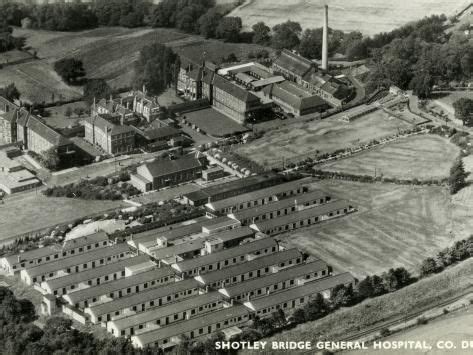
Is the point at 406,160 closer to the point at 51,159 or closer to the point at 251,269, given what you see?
the point at 251,269

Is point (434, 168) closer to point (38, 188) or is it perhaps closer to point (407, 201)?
point (407, 201)

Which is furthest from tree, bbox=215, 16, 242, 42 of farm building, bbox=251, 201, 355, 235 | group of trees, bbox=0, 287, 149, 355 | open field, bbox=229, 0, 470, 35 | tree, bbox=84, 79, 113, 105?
group of trees, bbox=0, 287, 149, 355

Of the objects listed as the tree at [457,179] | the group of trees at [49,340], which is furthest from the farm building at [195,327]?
the tree at [457,179]

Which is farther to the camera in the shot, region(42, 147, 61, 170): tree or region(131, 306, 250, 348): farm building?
region(42, 147, 61, 170): tree

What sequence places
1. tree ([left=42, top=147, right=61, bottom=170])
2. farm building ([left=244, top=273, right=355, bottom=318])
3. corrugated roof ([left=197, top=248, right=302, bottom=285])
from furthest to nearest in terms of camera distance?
tree ([left=42, top=147, right=61, bottom=170])
corrugated roof ([left=197, top=248, right=302, bottom=285])
farm building ([left=244, top=273, right=355, bottom=318])

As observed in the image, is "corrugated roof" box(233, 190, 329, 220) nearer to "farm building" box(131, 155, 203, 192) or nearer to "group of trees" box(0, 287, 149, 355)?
"farm building" box(131, 155, 203, 192)

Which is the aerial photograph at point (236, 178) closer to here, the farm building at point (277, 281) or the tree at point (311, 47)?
the farm building at point (277, 281)

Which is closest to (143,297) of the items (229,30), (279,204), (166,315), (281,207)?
(166,315)
